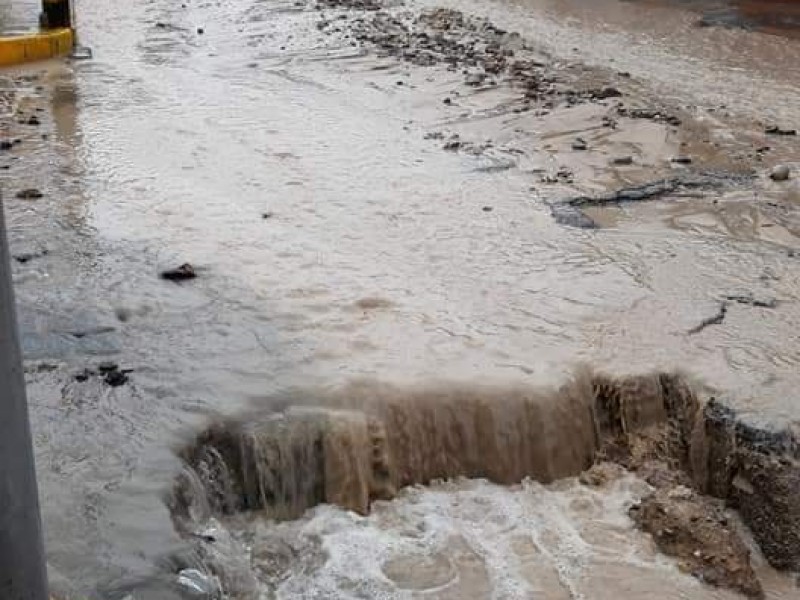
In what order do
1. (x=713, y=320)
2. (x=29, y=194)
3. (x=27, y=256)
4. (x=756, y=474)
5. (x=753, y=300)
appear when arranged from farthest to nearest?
(x=29, y=194) < (x=27, y=256) < (x=753, y=300) < (x=713, y=320) < (x=756, y=474)

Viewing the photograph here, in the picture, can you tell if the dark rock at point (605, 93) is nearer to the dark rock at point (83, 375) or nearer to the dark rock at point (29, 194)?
the dark rock at point (29, 194)

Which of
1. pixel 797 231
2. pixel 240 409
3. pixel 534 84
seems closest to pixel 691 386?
pixel 240 409

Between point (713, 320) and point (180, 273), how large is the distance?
10.2ft

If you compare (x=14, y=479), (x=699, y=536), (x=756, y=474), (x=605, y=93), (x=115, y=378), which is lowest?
(x=699, y=536)

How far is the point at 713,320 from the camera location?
6.15m

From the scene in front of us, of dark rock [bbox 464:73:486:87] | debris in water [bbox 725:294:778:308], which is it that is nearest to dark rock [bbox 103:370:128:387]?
debris in water [bbox 725:294:778:308]

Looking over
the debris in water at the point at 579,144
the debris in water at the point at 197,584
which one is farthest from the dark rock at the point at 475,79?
the debris in water at the point at 197,584

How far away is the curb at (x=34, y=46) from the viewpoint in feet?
40.8

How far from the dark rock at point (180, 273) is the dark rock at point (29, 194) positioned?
186cm

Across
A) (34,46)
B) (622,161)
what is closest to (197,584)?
(622,161)

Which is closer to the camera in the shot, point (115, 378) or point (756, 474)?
point (756, 474)

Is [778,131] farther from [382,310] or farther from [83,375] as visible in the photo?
[83,375]

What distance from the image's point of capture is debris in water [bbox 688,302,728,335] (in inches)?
237

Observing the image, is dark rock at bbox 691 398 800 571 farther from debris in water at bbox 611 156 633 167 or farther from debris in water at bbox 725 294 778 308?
debris in water at bbox 611 156 633 167
